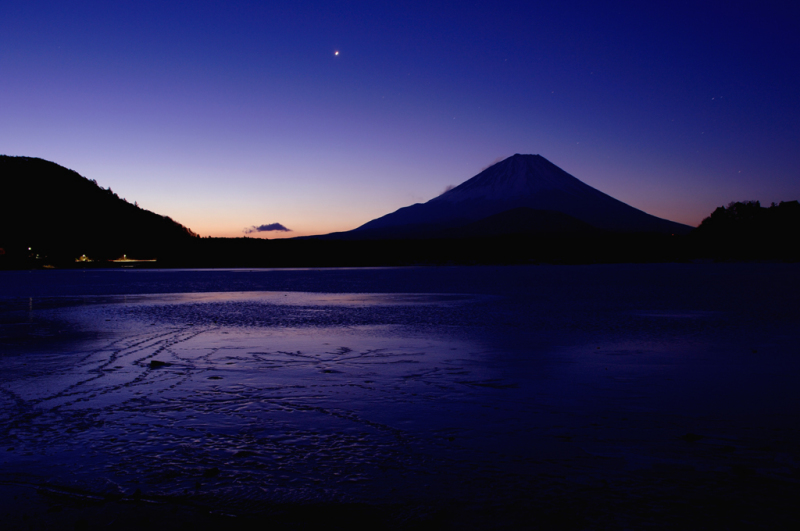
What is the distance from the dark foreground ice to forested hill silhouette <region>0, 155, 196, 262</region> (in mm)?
161641

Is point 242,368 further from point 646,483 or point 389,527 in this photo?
point 646,483

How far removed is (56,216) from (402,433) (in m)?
196

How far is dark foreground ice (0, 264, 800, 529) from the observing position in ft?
15.3

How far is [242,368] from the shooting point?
1102 cm

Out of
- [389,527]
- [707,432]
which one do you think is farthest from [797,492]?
[389,527]

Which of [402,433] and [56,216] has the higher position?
[56,216]

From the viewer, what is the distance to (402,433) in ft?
21.9

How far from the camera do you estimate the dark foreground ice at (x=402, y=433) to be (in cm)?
466

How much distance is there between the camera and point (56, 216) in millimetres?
169750

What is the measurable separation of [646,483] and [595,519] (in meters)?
1.01

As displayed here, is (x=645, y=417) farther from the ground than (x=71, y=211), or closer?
closer

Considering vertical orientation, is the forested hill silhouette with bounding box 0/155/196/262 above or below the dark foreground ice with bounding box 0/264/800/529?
above

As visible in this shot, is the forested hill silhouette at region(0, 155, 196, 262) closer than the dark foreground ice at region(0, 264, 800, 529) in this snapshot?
No

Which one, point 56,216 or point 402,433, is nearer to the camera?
point 402,433
